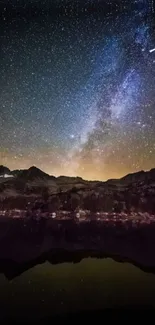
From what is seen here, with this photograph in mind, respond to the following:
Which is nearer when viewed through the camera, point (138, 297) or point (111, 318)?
point (111, 318)

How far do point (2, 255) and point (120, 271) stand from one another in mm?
19824

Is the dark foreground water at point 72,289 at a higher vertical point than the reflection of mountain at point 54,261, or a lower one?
lower

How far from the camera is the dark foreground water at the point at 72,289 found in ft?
65.2

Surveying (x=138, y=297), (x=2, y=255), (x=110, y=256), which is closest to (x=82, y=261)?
(x=110, y=256)

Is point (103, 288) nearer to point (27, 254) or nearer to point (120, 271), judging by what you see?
point (120, 271)

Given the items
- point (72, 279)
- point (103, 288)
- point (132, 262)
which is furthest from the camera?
point (132, 262)

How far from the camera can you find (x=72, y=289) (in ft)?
83.2

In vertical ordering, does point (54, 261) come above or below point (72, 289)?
above

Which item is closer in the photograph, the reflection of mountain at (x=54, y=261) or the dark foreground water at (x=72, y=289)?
the dark foreground water at (x=72, y=289)

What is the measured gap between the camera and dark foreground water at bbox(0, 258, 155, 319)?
1986cm

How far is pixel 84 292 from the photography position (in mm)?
24219

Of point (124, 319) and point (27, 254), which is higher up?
point (27, 254)

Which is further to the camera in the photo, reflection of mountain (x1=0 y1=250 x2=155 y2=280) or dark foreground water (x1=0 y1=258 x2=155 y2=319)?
reflection of mountain (x1=0 y1=250 x2=155 y2=280)

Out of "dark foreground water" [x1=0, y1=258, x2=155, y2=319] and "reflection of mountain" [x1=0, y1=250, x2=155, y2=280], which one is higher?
"reflection of mountain" [x1=0, y1=250, x2=155, y2=280]
